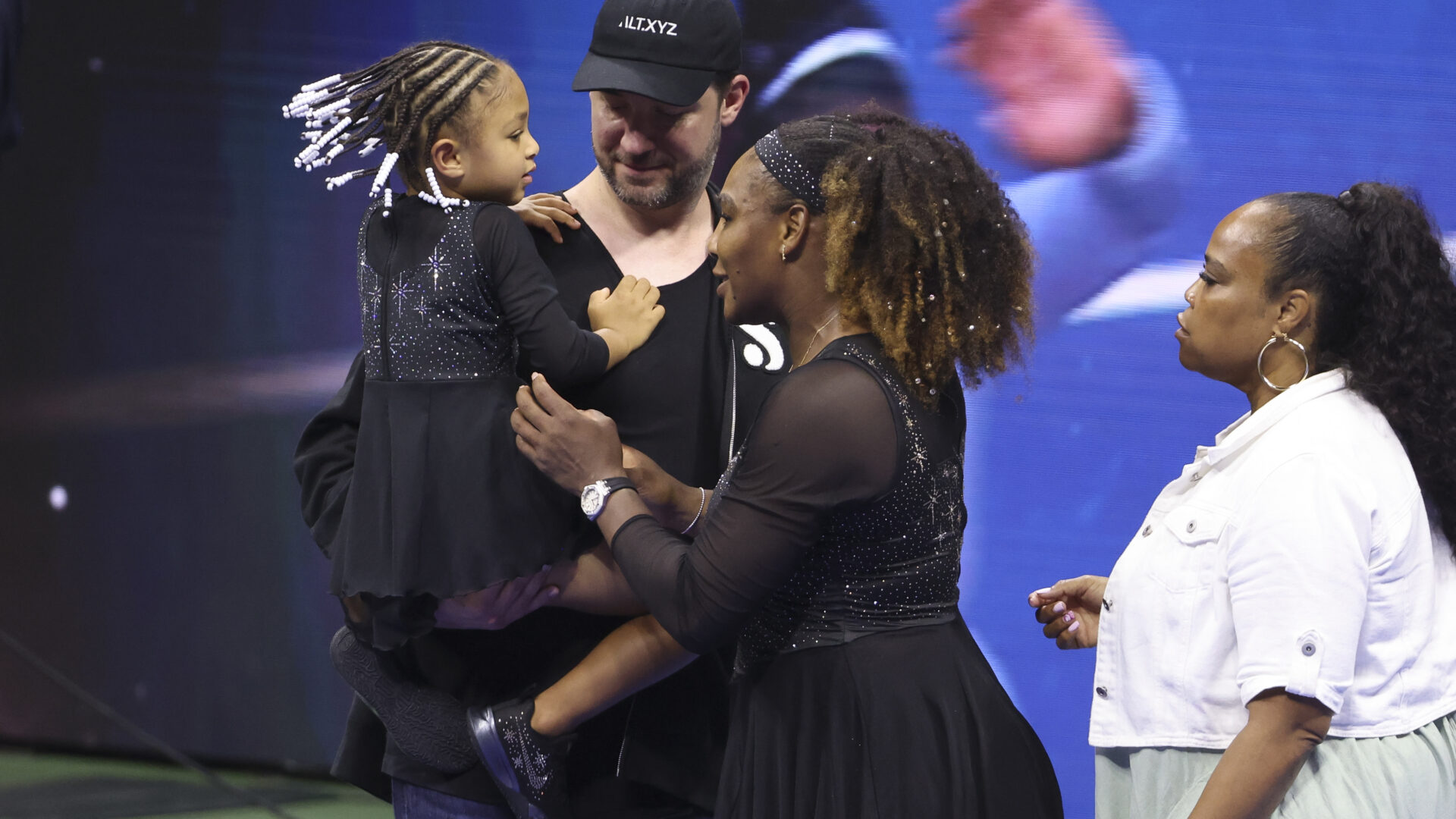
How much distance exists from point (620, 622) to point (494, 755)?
0.26 meters

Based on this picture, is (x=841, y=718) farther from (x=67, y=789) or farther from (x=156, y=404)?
(x=67, y=789)

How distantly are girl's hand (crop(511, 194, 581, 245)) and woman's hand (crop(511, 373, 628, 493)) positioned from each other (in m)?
0.31

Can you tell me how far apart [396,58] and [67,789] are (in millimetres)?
2909

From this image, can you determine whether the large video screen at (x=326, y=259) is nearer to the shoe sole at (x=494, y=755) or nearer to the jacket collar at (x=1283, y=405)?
the jacket collar at (x=1283, y=405)

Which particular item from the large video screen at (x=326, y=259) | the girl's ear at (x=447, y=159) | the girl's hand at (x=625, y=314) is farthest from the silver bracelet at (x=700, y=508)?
the large video screen at (x=326, y=259)

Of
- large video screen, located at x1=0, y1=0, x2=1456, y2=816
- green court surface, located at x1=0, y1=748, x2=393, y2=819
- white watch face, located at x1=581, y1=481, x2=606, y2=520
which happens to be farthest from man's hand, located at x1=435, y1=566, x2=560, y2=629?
green court surface, located at x1=0, y1=748, x2=393, y2=819

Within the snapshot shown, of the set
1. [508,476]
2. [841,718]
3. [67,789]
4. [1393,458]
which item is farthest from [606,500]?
[67,789]

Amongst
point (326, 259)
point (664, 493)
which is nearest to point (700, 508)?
point (664, 493)

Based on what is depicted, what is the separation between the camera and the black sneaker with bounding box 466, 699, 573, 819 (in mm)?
1748

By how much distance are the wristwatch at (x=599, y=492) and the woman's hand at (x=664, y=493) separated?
112 mm

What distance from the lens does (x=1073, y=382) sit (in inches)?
121

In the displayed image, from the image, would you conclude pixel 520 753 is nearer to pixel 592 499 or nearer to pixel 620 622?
→ pixel 620 622

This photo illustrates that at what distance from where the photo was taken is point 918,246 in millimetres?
1494

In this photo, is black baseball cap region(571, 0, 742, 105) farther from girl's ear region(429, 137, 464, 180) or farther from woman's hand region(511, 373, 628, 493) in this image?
woman's hand region(511, 373, 628, 493)
